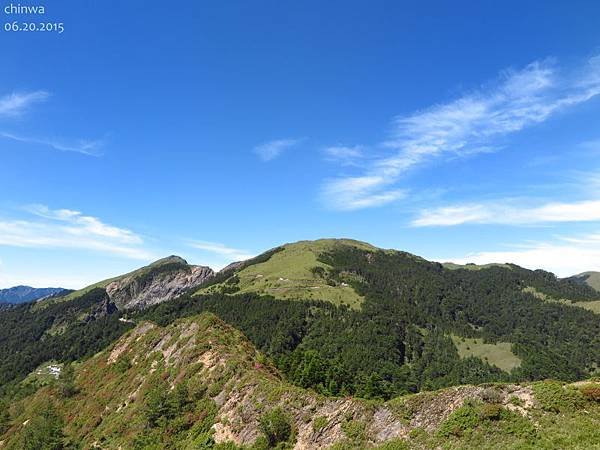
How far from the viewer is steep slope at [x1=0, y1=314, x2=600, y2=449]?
28.2 metres

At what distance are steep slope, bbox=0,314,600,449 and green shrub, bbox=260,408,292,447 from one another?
10 cm

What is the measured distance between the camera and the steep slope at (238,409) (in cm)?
2816

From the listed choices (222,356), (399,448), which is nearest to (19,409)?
(222,356)

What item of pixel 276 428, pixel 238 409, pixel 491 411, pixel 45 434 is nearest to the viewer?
pixel 491 411

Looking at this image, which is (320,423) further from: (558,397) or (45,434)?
(45,434)

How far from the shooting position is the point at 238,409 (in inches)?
1766

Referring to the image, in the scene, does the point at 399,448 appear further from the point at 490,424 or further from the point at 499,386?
the point at 499,386

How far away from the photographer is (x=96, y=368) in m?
88.1

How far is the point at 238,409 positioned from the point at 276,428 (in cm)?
816

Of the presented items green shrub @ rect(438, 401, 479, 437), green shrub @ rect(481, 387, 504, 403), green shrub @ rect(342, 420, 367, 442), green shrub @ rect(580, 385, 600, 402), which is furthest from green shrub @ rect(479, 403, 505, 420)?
green shrub @ rect(342, 420, 367, 442)

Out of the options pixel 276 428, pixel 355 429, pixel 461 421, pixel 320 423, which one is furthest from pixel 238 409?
pixel 461 421

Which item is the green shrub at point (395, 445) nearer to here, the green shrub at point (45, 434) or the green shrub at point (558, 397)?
the green shrub at point (558, 397)

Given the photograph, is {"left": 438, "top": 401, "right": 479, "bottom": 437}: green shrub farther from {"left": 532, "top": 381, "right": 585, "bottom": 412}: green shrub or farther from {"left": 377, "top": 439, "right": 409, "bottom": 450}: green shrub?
{"left": 532, "top": 381, "right": 585, "bottom": 412}: green shrub

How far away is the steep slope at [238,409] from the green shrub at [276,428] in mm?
100
